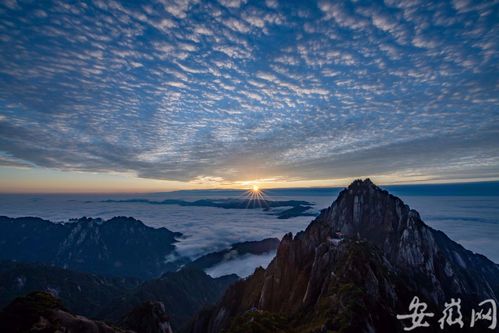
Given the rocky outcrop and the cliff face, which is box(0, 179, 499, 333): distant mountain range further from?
the cliff face

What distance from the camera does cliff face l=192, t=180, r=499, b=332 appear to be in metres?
58.7

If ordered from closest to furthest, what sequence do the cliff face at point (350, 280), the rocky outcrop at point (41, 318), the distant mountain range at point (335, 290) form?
1. the rocky outcrop at point (41, 318)
2. the distant mountain range at point (335, 290)
3. the cliff face at point (350, 280)

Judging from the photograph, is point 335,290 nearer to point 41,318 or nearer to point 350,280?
point 350,280

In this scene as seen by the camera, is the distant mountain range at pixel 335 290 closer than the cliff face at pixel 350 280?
Yes

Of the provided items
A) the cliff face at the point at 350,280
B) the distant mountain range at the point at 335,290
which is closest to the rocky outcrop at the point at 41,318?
the distant mountain range at the point at 335,290

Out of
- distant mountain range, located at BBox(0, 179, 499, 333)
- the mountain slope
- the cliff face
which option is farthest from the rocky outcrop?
the cliff face

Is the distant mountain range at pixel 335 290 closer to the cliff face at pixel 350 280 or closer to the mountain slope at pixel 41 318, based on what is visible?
the mountain slope at pixel 41 318

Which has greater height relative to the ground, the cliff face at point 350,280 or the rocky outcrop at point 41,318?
the rocky outcrop at point 41,318

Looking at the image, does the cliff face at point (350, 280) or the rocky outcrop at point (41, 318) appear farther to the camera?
the cliff face at point (350, 280)

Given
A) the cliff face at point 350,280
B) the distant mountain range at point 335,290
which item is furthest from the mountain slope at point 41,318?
the cliff face at point 350,280

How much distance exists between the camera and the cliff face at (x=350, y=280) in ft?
193

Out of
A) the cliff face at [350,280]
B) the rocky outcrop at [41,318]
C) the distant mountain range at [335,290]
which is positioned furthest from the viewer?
the cliff face at [350,280]

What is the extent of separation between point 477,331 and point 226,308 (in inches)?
3728

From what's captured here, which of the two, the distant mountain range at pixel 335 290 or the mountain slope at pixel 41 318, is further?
the distant mountain range at pixel 335 290
